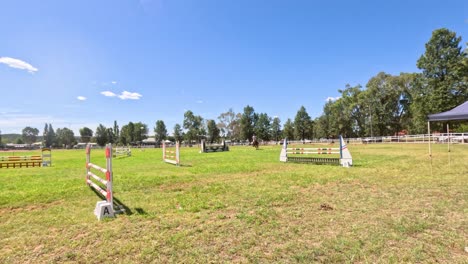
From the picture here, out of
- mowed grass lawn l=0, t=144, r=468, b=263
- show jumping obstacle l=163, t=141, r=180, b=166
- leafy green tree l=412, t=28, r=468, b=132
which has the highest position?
leafy green tree l=412, t=28, r=468, b=132

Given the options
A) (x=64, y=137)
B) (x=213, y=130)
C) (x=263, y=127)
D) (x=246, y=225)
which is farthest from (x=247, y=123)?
(x=64, y=137)

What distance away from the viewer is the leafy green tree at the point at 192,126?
89.3m

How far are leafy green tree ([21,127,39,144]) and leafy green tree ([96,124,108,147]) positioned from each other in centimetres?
6629

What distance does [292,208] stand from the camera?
480 cm

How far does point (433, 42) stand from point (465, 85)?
753 centimetres

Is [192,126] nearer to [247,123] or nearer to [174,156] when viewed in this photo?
[247,123]

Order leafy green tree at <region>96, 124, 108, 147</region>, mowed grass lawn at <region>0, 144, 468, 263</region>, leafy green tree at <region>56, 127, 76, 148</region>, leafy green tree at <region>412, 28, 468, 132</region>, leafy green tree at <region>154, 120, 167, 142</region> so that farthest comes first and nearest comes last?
leafy green tree at <region>56, 127, 76, 148</region> < leafy green tree at <region>96, 124, 108, 147</region> < leafy green tree at <region>154, 120, 167, 142</region> < leafy green tree at <region>412, 28, 468, 132</region> < mowed grass lawn at <region>0, 144, 468, 263</region>

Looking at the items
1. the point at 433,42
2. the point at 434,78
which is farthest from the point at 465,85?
the point at 433,42

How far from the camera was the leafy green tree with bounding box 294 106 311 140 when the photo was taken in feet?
260

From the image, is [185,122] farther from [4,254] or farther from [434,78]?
[4,254]

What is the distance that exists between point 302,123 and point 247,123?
18.4m

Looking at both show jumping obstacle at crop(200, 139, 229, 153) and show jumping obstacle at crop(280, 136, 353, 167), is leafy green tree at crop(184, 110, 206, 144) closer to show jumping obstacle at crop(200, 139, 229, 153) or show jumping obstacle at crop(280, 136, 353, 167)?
show jumping obstacle at crop(200, 139, 229, 153)

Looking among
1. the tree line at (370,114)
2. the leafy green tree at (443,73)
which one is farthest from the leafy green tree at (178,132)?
the leafy green tree at (443,73)

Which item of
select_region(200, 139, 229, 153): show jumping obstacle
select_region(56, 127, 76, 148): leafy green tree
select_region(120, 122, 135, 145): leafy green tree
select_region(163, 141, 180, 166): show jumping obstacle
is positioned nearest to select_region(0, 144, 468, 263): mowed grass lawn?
select_region(163, 141, 180, 166): show jumping obstacle
